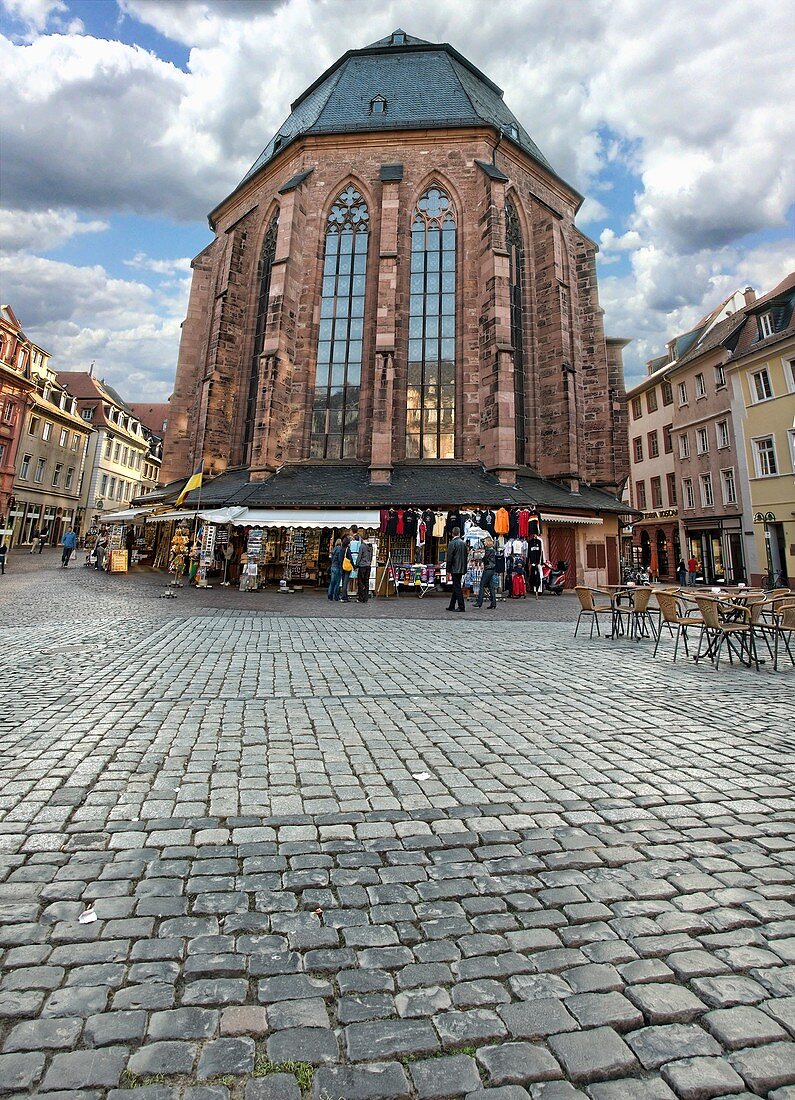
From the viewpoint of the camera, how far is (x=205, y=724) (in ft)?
13.4

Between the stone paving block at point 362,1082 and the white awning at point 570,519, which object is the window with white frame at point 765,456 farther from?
the stone paving block at point 362,1082

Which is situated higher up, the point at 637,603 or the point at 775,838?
the point at 637,603

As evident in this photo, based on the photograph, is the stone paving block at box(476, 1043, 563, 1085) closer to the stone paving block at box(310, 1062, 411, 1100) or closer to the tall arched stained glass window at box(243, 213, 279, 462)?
the stone paving block at box(310, 1062, 411, 1100)

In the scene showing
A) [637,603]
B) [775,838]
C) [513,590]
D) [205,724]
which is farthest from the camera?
[513,590]

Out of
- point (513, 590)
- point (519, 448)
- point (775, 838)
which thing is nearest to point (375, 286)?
point (519, 448)

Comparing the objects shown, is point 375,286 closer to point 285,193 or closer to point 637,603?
point 285,193

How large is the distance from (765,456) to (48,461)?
51.2 metres

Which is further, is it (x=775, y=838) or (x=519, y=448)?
(x=519, y=448)

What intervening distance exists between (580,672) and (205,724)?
434 centimetres

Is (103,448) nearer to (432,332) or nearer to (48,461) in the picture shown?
(48,461)

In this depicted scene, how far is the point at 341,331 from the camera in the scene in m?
23.4

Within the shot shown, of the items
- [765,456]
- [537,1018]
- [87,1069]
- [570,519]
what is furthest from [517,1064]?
[765,456]

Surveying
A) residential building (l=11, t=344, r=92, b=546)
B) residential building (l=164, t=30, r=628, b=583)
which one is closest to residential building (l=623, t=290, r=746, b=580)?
residential building (l=164, t=30, r=628, b=583)

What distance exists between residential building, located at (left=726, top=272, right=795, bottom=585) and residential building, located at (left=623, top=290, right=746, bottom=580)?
2700 mm
